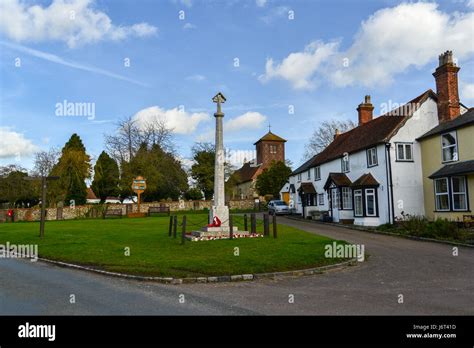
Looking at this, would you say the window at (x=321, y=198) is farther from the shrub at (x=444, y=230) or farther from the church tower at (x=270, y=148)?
the church tower at (x=270, y=148)

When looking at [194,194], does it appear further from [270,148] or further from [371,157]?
[371,157]

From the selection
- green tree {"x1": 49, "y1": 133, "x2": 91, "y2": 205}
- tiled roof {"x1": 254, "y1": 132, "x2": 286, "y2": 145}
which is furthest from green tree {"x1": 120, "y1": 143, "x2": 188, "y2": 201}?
tiled roof {"x1": 254, "y1": 132, "x2": 286, "y2": 145}

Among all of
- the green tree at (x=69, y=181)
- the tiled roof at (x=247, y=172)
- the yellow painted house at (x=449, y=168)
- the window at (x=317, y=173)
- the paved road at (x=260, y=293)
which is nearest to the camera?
the paved road at (x=260, y=293)

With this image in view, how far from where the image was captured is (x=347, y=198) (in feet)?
97.3

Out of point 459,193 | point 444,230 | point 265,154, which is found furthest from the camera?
point 265,154

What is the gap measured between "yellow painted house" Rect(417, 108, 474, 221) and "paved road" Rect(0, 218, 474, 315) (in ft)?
36.4

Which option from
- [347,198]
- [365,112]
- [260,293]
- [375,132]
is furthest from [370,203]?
[260,293]

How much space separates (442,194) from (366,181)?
4.76m

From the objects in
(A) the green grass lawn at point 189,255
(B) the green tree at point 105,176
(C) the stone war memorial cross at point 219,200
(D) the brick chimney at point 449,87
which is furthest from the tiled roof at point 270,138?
(A) the green grass lawn at point 189,255

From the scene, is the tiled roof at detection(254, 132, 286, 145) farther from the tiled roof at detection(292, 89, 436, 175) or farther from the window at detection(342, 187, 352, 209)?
the window at detection(342, 187, 352, 209)

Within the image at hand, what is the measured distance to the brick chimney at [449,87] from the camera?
2486 centimetres

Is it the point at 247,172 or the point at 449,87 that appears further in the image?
the point at 247,172

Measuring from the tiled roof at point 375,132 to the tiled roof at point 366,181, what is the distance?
2.07m
